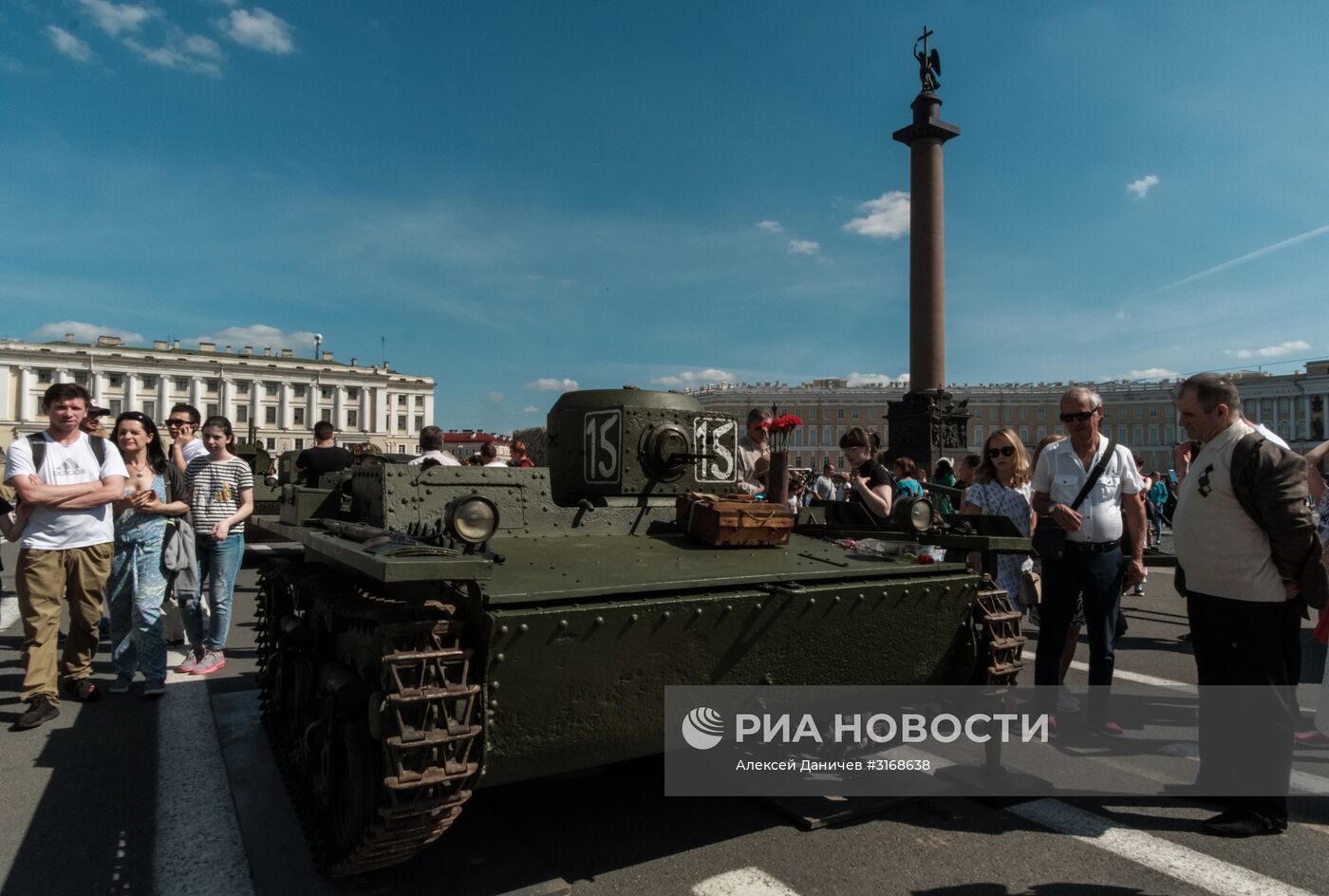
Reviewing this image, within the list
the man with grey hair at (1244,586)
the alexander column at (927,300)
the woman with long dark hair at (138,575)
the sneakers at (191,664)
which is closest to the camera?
the man with grey hair at (1244,586)

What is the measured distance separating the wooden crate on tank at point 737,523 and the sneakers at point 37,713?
14.3 feet

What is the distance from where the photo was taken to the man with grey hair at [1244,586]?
3889 mm

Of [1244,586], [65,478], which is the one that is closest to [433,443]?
[65,478]

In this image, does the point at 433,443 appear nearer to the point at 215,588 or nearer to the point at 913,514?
the point at 215,588

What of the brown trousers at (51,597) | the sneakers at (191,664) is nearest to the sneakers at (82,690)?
the brown trousers at (51,597)

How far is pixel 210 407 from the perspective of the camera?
95.8m

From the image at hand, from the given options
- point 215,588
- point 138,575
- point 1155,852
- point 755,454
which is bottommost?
point 1155,852

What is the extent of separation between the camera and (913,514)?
4.85m

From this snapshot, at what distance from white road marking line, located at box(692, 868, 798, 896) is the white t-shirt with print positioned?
4.78 meters

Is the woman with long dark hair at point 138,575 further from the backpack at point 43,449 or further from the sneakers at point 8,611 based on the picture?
the sneakers at point 8,611

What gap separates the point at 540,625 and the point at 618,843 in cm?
143

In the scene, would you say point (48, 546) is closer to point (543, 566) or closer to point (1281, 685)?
point (543, 566)

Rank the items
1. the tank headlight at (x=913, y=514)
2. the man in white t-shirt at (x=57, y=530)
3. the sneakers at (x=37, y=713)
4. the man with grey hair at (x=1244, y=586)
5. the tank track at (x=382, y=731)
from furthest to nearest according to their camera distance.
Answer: the man in white t-shirt at (x=57, y=530)
the sneakers at (x=37, y=713)
the tank headlight at (x=913, y=514)
the man with grey hair at (x=1244, y=586)
the tank track at (x=382, y=731)

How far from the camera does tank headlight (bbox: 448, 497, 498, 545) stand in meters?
3.33
